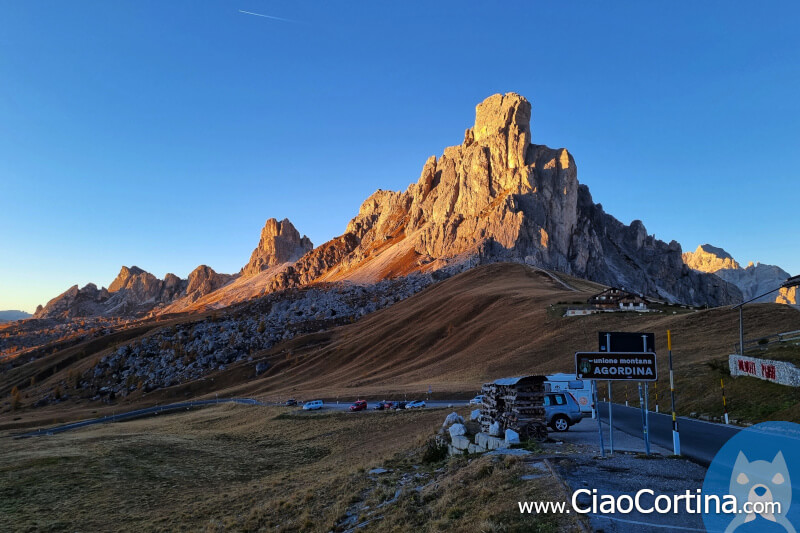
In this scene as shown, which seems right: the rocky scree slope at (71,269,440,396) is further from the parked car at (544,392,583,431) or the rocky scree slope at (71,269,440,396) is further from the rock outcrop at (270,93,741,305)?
the parked car at (544,392,583,431)

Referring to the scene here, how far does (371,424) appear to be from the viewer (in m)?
40.8

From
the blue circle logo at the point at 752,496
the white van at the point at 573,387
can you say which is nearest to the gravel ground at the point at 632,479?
the blue circle logo at the point at 752,496

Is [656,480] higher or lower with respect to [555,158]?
lower

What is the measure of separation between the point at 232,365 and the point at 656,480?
4548 inches

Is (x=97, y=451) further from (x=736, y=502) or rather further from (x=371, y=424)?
(x=736, y=502)

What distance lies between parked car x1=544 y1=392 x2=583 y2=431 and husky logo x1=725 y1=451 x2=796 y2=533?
11.9m

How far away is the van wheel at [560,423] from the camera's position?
2352 cm

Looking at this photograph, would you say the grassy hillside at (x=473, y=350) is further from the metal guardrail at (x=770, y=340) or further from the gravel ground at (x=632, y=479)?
the gravel ground at (x=632, y=479)

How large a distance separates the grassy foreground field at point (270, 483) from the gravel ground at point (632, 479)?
110 cm

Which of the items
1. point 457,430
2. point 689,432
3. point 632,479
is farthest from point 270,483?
point 689,432

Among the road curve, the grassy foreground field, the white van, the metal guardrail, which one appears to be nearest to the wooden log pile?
the grassy foreground field

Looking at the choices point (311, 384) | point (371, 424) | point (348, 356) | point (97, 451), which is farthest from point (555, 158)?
point (97, 451)

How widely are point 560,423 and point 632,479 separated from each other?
1140 centimetres

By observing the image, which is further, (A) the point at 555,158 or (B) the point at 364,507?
(A) the point at 555,158
